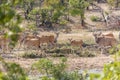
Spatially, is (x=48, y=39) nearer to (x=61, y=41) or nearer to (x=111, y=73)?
(x=61, y=41)

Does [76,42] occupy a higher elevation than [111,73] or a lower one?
lower

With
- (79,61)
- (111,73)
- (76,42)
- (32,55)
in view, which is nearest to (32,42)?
(32,55)

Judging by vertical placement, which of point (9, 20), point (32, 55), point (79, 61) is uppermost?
point (9, 20)

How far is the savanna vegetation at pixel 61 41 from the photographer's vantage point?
7.39ft

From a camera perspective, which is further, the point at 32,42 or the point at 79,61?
the point at 32,42

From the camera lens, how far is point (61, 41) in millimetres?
21406

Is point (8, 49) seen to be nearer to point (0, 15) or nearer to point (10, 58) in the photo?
point (10, 58)

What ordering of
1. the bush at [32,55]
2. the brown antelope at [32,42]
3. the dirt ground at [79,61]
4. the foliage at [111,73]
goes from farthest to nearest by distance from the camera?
the brown antelope at [32,42], the bush at [32,55], the dirt ground at [79,61], the foliage at [111,73]

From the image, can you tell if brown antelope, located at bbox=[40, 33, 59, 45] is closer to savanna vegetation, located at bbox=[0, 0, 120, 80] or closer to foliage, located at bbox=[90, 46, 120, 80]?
savanna vegetation, located at bbox=[0, 0, 120, 80]

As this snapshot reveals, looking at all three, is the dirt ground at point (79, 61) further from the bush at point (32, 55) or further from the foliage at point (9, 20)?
the foliage at point (9, 20)

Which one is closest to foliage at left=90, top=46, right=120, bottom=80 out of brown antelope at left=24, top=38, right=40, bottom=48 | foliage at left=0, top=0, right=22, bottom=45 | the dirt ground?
foliage at left=0, top=0, right=22, bottom=45

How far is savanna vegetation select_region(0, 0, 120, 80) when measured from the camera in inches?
88.7

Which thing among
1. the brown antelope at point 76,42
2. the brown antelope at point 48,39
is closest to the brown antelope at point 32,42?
the brown antelope at point 48,39

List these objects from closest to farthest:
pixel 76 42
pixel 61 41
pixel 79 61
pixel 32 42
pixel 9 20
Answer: pixel 9 20 < pixel 79 61 < pixel 32 42 < pixel 76 42 < pixel 61 41
